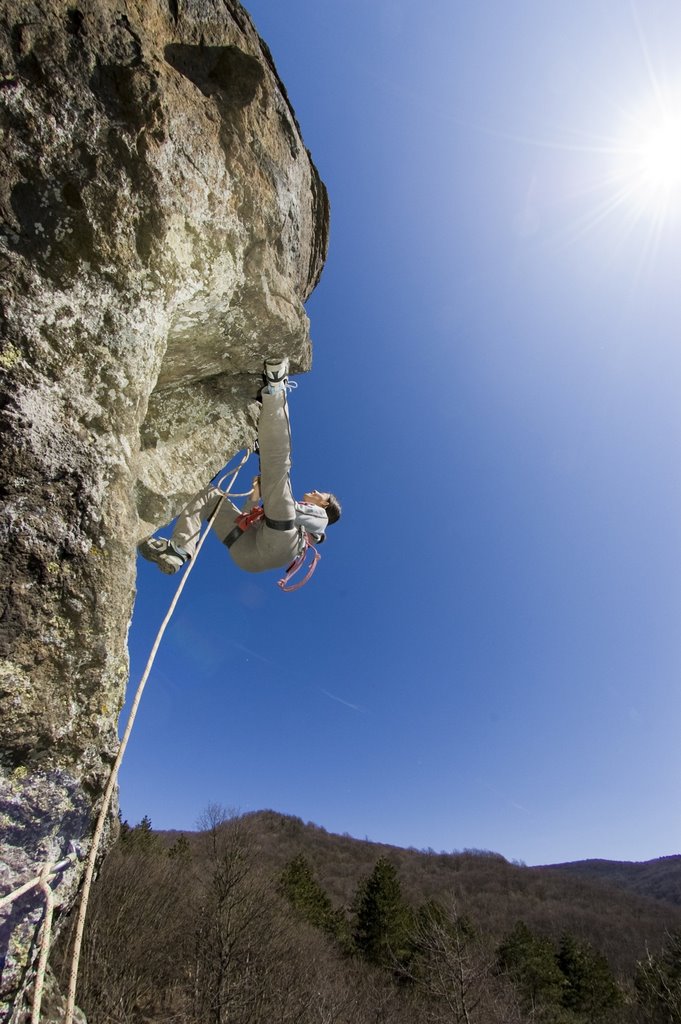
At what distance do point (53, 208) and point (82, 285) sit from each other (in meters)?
0.35

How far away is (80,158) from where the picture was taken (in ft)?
7.46

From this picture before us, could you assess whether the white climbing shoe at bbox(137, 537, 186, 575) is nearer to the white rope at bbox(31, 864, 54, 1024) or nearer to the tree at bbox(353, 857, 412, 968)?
the white rope at bbox(31, 864, 54, 1024)

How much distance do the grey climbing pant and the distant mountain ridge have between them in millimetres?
82311

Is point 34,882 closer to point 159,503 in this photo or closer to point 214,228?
point 159,503

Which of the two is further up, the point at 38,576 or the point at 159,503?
the point at 159,503

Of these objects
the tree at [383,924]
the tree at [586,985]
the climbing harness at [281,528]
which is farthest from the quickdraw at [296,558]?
the tree at [586,985]

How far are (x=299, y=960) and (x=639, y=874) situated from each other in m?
87.4

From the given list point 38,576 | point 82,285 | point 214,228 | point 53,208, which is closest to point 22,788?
point 38,576

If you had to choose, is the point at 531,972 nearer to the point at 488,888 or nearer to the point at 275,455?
the point at 275,455

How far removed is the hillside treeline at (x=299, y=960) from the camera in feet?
46.5

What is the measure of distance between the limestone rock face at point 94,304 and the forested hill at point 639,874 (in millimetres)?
83320

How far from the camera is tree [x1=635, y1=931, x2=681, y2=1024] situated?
49.8 ft

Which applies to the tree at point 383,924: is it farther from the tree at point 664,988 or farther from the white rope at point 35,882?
the white rope at point 35,882

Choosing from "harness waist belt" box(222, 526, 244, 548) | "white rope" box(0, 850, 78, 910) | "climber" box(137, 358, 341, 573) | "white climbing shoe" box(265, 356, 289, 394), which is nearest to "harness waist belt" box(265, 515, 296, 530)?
"climber" box(137, 358, 341, 573)
